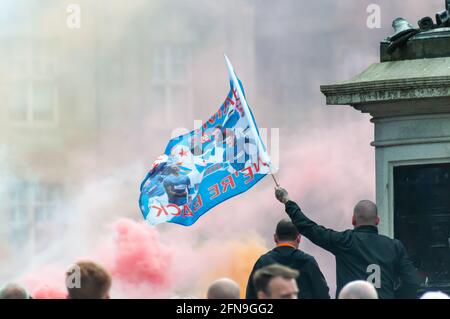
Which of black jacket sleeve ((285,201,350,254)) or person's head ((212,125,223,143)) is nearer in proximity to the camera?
black jacket sleeve ((285,201,350,254))

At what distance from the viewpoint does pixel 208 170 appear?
606 inches

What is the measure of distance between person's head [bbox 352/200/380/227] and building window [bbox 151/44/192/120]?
27.3m

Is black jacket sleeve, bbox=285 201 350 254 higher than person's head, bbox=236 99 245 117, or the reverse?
person's head, bbox=236 99 245 117

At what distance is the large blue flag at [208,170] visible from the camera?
49.8 ft

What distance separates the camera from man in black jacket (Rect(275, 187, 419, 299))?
14086 mm

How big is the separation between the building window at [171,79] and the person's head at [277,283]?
30.1 metres

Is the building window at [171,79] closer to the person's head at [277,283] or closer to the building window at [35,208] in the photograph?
the building window at [35,208]

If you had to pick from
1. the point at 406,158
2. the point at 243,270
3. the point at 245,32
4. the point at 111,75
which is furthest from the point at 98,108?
the point at 406,158

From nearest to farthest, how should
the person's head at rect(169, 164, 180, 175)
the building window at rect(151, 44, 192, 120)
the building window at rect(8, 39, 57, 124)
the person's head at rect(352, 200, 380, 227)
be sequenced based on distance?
the person's head at rect(352, 200, 380, 227), the person's head at rect(169, 164, 180, 175), the building window at rect(151, 44, 192, 120), the building window at rect(8, 39, 57, 124)

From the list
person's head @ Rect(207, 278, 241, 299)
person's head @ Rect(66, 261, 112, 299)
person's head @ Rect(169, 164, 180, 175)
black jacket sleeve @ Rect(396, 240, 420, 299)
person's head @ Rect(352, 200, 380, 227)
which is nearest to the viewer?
person's head @ Rect(66, 261, 112, 299)

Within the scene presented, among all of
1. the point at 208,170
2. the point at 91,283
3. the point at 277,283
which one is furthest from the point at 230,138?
the point at 91,283

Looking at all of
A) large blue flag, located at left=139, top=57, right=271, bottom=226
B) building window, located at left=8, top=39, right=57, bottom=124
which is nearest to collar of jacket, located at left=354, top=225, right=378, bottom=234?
large blue flag, located at left=139, top=57, right=271, bottom=226

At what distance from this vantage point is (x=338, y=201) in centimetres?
4006

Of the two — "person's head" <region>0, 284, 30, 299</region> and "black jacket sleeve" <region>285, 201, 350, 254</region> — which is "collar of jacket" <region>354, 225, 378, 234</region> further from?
"person's head" <region>0, 284, 30, 299</region>
